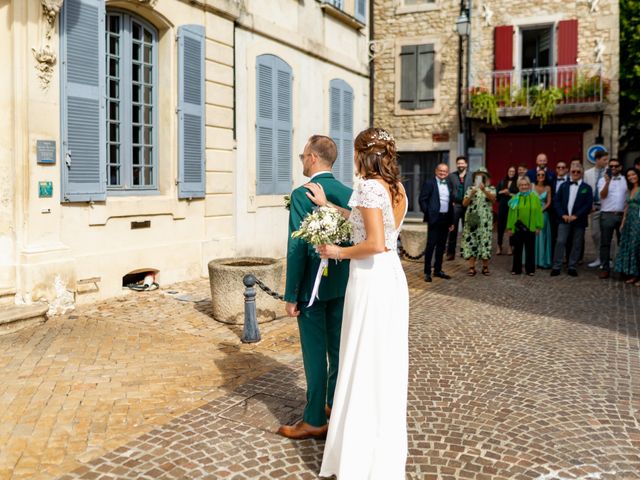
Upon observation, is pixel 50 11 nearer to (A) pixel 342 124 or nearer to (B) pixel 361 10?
(A) pixel 342 124

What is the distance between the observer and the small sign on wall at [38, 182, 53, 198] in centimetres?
703

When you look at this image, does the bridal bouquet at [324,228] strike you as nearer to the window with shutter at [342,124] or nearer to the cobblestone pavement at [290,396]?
the cobblestone pavement at [290,396]

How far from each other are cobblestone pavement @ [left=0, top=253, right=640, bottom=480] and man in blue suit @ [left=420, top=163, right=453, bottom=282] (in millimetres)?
2408

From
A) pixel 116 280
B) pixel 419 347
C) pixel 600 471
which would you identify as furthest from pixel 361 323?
pixel 116 280

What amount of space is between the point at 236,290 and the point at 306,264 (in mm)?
3220

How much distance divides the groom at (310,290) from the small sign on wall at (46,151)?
4348 mm

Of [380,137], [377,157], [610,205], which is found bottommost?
[610,205]

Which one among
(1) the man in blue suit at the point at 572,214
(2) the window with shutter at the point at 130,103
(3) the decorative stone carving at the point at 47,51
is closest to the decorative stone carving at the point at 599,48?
(1) the man in blue suit at the point at 572,214

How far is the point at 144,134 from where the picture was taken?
883 centimetres

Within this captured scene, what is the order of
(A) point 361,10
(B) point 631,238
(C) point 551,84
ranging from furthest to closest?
(C) point 551,84
(A) point 361,10
(B) point 631,238

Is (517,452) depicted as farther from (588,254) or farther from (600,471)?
(588,254)

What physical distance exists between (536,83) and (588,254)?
786cm

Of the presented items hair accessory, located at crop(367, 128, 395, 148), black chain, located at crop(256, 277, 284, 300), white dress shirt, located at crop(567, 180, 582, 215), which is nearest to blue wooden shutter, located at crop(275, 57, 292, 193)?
white dress shirt, located at crop(567, 180, 582, 215)

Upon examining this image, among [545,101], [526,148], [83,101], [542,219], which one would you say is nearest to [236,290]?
[83,101]
